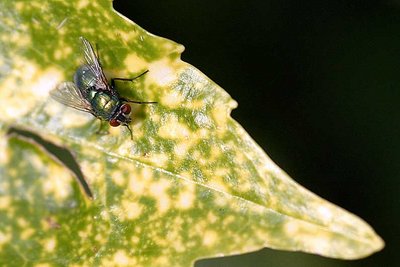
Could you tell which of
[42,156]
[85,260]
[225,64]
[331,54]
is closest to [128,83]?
[42,156]

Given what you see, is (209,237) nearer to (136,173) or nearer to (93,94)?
(136,173)

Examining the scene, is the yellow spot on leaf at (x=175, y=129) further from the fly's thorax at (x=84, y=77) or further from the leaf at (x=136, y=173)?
the fly's thorax at (x=84, y=77)

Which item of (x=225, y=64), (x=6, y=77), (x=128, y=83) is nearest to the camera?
(x=6, y=77)

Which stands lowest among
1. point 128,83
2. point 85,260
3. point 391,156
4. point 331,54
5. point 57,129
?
point 85,260

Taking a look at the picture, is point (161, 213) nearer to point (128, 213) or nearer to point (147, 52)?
point (128, 213)

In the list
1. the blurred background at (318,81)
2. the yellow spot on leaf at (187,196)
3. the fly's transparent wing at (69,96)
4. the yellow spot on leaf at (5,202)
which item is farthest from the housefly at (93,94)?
the blurred background at (318,81)

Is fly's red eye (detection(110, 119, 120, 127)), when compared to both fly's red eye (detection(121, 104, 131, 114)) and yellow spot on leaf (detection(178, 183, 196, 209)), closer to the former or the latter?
fly's red eye (detection(121, 104, 131, 114))

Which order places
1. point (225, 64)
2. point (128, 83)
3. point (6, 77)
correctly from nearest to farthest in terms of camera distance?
1. point (6, 77)
2. point (128, 83)
3. point (225, 64)

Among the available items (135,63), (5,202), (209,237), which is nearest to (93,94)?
(135,63)
